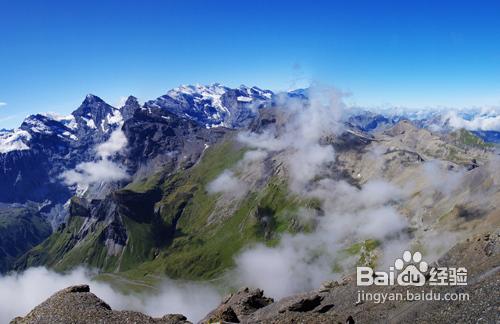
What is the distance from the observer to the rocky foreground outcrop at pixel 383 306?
155 feet

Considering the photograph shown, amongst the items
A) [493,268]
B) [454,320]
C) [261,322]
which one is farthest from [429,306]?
[261,322]

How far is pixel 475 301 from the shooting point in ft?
154

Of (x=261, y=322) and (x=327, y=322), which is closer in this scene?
(x=327, y=322)

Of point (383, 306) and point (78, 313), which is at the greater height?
point (383, 306)

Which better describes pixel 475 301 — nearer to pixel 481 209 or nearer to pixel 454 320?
pixel 454 320

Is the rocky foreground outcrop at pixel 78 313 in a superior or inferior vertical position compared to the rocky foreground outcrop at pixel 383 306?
inferior

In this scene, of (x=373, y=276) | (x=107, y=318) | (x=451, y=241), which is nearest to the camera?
(x=107, y=318)

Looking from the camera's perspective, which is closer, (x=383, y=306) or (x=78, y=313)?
(x=78, y=313)

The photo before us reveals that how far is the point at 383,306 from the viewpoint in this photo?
61281 millimetres

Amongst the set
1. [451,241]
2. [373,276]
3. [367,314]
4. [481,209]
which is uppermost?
[481,209]

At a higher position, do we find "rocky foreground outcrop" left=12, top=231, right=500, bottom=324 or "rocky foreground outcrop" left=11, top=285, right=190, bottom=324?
"rocky foreground outcrop" left=12, top=231, right=500, bottom=324

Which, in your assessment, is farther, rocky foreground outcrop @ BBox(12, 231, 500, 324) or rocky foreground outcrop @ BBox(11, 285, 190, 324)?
rocky foreground outcrop @ BBox(11, 285, 190, 324)

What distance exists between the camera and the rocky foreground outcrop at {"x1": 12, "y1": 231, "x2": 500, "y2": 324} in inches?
1856

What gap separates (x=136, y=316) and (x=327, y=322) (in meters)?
27.1
